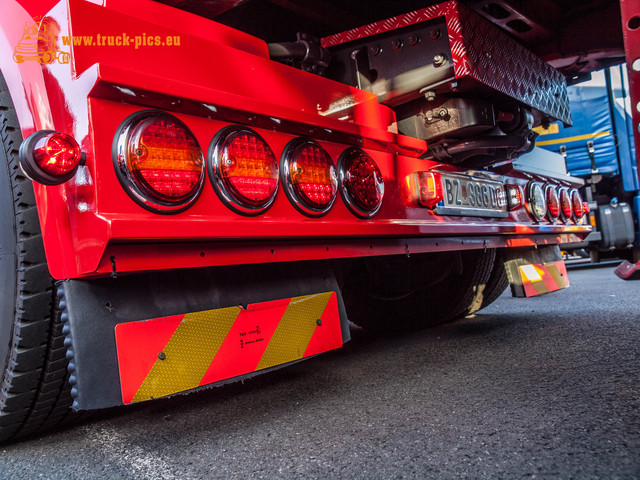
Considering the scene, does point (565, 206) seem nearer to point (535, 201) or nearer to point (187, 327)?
point (535, 201)

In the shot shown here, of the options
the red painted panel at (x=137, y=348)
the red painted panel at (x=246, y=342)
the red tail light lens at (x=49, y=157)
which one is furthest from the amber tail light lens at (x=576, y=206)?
the red tail light lens at (x=49, y=157)

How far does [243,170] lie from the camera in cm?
124

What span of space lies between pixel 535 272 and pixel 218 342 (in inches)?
70.2

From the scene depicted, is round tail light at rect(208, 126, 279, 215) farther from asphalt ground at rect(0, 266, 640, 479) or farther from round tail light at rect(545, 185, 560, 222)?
round tail light at rect(545, 185, 560, 222)

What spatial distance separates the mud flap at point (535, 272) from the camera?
2.36 metres

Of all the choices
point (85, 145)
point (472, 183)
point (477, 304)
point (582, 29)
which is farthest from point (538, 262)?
point (85, 145)

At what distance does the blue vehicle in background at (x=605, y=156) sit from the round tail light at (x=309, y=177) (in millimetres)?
6312

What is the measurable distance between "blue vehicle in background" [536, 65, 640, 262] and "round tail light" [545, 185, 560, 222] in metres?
4.71

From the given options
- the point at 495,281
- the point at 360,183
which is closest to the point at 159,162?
the point at 360,183

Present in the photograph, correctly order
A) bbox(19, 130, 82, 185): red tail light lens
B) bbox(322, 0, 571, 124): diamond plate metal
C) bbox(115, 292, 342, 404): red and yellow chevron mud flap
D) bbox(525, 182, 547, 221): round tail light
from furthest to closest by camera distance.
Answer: bbox(525, 182, 547, 221): round tail light → bbox(322, 0, 571, 124): diamond plate metal → bbox(115, 292, 342, 404): red and yellow chevron mud flap → bbox(19, 130, 82, 185): red tail light lens

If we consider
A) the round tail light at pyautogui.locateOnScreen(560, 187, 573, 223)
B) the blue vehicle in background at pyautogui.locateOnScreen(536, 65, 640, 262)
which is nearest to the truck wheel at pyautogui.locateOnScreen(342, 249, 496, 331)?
the round tail light at pyautogui.locateOnScreen(560, 187, 573, 223)

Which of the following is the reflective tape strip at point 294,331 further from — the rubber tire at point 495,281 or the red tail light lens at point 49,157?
the rubber tire at point 495,281

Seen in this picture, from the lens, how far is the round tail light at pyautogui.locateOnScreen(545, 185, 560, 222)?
2.57 metres

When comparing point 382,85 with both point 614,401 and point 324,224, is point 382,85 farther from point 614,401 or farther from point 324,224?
point 614,401
